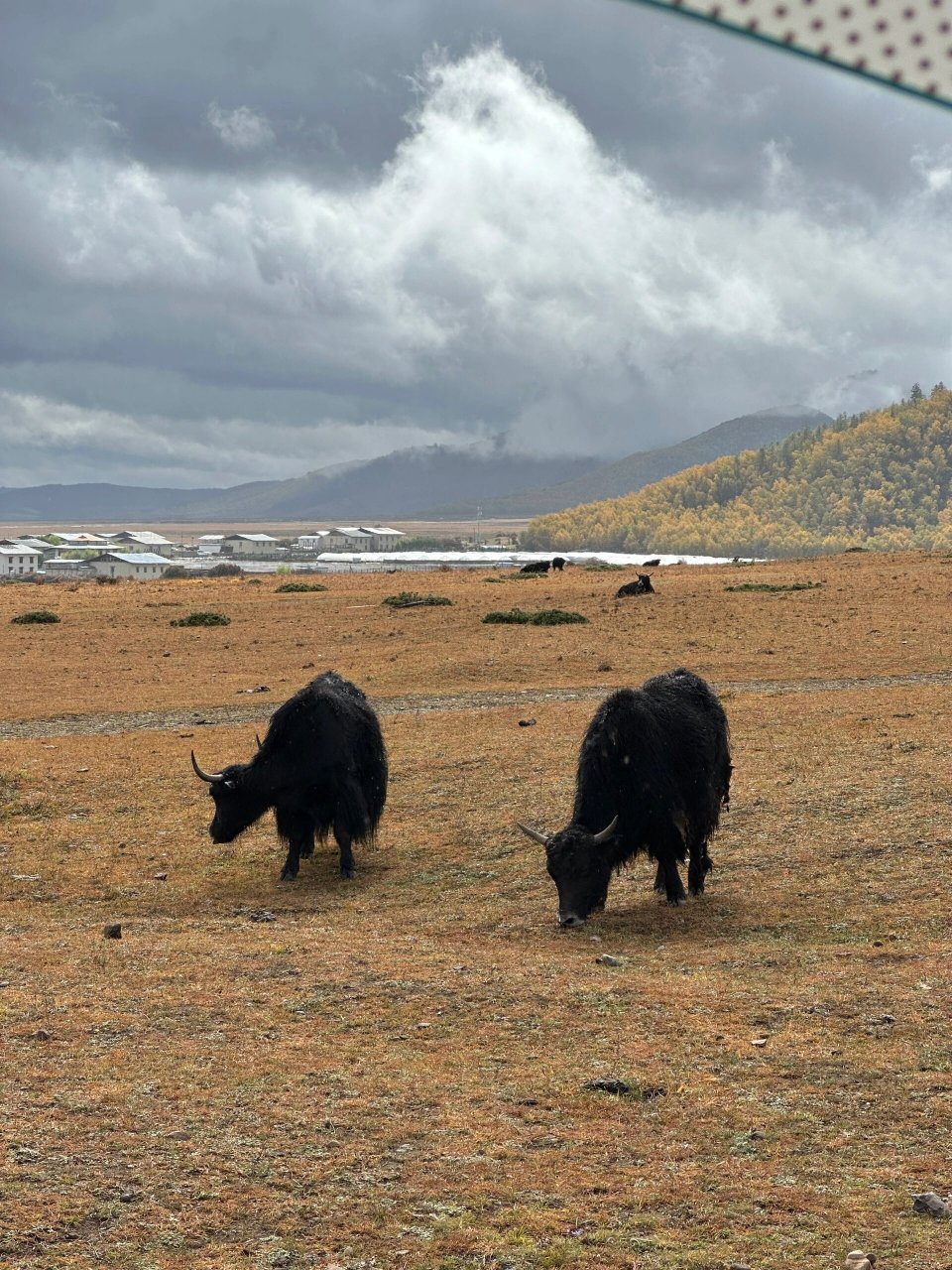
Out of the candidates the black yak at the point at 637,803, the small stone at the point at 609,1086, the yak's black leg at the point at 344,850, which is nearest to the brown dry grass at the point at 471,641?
the yak's black leg at the point at 344,850

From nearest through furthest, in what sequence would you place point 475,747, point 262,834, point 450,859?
point 450,859
point 262,834
point 475,747

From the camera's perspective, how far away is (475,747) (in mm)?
19203

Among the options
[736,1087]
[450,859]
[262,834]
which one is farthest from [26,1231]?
[262,834]

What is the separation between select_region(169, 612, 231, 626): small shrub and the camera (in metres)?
42.1

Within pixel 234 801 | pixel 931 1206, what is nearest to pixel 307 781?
pixel 234 801

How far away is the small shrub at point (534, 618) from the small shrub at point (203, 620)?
29.3 feet

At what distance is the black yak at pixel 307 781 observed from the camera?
46.1 ft

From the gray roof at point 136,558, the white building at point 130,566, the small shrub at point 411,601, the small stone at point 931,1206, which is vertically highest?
the gray roof at point 136,558

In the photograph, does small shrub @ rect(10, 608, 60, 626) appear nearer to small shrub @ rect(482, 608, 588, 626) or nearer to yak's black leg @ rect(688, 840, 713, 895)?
small shrub @ rect(482, 608, 588, 626)

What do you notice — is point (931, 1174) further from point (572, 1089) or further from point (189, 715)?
point (189, 715)

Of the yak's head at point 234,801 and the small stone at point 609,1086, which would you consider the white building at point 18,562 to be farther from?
the small stone at point 609,1086

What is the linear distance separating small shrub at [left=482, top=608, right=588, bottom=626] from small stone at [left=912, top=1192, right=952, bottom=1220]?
31.7 metres

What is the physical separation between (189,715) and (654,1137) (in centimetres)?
1908

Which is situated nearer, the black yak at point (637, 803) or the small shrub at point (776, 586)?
the black yak at point (637, 803)
